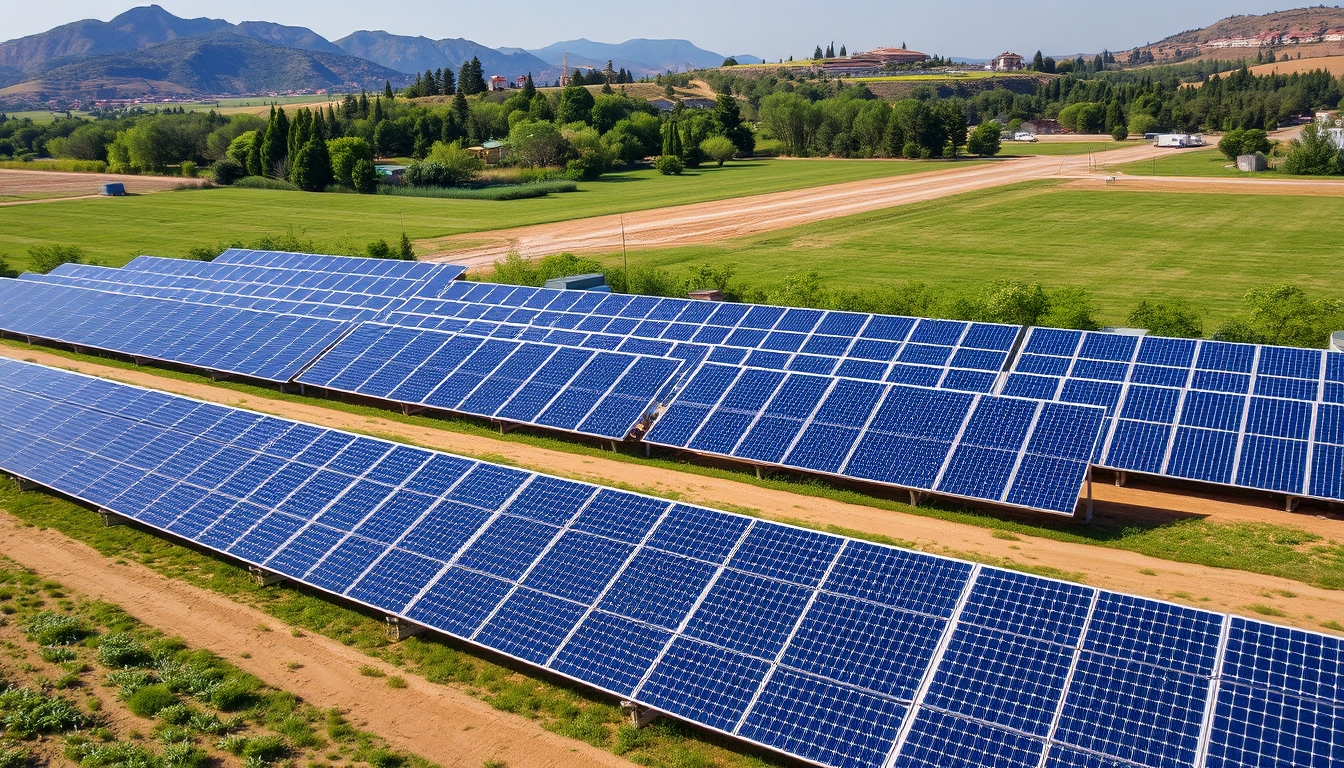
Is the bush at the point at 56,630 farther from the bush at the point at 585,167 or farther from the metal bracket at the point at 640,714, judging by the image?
the bush at the point at 585,167

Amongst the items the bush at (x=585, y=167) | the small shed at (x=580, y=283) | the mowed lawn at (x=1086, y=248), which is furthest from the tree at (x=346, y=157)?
the small shed at (x=580, y=283)

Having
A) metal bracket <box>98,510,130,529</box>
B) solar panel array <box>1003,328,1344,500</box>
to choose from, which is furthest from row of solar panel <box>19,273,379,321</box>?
solar panel array <box>1003,328,1344,500</box>

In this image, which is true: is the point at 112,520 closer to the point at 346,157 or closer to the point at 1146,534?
the point at 1146,534

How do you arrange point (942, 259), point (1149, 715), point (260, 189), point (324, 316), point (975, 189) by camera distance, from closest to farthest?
point (1149, 715) → point (324, 316) → point (942, 259) → point (975, 189) → point (260, 189)

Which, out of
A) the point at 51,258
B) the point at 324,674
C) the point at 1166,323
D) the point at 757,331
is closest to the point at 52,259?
the point at 51,258

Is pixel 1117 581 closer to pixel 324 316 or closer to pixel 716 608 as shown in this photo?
pixel 716 608

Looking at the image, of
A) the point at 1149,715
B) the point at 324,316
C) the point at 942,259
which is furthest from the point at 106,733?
the point at 942,259

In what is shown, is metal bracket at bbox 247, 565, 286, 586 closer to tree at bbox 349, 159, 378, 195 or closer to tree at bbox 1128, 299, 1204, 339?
tree at bbox 1128, 299, 1204, 339
